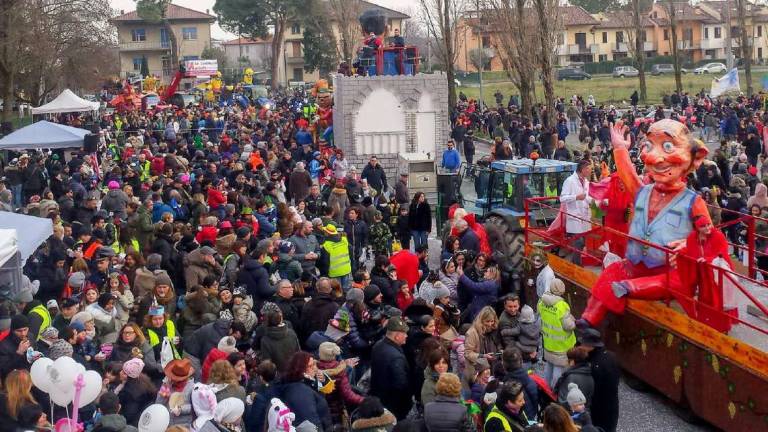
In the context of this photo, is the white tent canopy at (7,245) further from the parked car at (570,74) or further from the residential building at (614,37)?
the residential building at (614,37)

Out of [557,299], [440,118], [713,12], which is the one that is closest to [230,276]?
[557,299]

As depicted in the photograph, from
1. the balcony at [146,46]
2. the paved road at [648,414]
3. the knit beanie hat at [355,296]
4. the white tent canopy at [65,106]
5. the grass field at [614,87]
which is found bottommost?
the paved road at [648,414]

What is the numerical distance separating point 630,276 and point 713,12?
94.0 metres

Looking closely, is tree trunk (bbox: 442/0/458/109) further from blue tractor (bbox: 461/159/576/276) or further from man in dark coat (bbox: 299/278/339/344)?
man in dark coat (bbox: 299/278/339/344)

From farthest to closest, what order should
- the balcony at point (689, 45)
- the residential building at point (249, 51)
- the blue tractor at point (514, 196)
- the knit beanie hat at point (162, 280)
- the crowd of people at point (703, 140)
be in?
1. the residential building at point (249, 51)
2. the balcony at point (689, 45)
3. the crowd of people at point (703, 140)
4. the blue tractor at point (514, 196)
5. the knit beanie hat at point (162, 280)

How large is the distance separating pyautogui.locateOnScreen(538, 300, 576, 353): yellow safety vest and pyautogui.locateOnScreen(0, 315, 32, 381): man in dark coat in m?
4.99

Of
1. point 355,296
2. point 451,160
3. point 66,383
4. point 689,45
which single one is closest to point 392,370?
point 355,296

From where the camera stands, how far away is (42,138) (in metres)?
24.3

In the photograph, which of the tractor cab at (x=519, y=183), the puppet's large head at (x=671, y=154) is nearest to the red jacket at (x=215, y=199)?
the tractor cab at (x=519, y=183)

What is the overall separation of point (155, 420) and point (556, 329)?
4597 mm

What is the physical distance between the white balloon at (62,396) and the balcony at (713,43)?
314 ft

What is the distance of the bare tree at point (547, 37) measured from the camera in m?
33.0

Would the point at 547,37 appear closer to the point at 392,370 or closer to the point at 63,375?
the point at 392,370

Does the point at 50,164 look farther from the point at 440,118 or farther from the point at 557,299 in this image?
the point at 557,299
